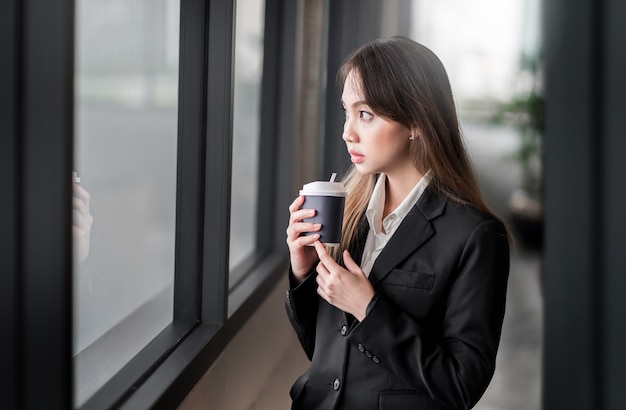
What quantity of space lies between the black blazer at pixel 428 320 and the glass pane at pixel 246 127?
1.23 m

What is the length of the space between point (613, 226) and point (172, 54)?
0.98 m

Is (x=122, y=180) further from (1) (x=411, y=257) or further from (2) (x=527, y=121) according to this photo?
(2) (x=527, y=121)

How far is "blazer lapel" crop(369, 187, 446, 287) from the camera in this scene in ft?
3.34

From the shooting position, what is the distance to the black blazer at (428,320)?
967 mm

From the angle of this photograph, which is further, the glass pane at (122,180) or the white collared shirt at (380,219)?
the glass pane at (122,180)

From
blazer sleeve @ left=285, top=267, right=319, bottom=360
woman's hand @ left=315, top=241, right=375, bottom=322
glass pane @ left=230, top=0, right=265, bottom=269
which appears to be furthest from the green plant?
woman's hand @ left=315, top=241, right=375, bottom=322

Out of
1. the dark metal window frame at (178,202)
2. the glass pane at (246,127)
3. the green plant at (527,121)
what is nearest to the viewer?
the dark metal window frame at (178,202)

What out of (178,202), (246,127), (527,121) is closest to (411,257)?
(178,202)

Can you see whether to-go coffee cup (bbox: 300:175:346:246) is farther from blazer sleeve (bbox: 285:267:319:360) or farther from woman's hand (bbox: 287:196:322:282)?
blazer sleeve (bbox: 285:267:319:360)

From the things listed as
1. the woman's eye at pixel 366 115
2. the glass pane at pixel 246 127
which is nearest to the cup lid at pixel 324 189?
the woman's eye at pixel 366 115

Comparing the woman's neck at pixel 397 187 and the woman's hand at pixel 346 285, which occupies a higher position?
the woman's neck at pixel 397 187

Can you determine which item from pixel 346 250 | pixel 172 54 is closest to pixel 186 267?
pixel 172 54

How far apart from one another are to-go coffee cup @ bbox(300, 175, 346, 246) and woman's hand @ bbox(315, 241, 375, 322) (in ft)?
0.07

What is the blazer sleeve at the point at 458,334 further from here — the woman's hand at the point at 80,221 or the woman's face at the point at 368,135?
the woman's hand at the point at 80,221
